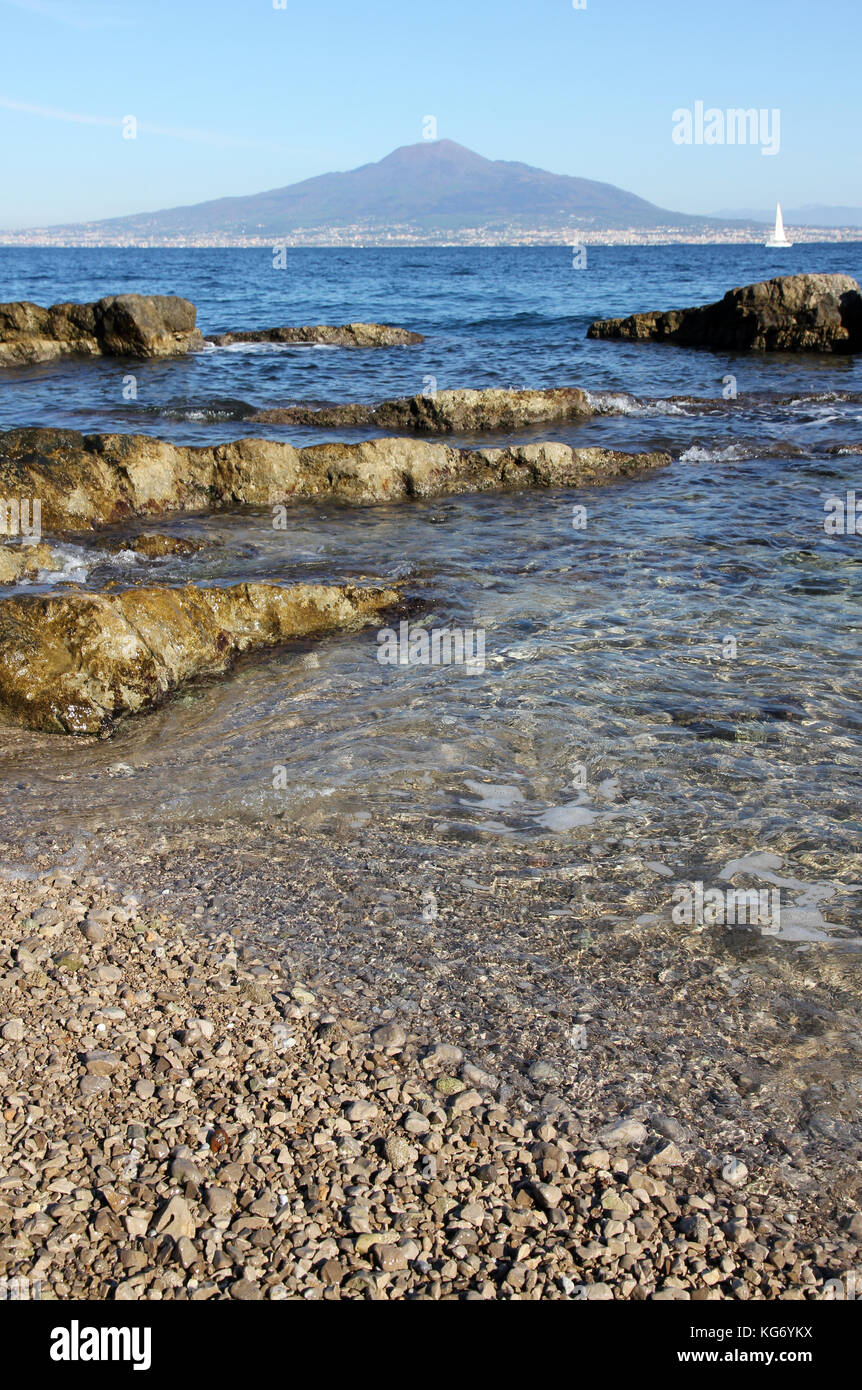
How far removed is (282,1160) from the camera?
3.20 metres

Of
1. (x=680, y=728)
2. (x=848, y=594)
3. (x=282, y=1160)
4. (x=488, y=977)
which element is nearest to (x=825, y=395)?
(x=848, y=594)

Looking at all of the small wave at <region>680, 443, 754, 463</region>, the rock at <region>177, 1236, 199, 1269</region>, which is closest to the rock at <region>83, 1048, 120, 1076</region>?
the rock at <region>177, 1236, 199, 1269</region>

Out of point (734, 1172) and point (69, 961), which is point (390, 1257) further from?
point (69, 961)

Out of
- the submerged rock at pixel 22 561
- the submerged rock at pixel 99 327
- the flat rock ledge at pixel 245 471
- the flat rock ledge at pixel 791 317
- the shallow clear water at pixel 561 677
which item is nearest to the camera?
the shallow clear water at pixel 561 677

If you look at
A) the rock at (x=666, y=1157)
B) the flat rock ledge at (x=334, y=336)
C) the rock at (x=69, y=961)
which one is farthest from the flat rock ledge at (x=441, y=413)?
the rock at (x=666, y=1157)

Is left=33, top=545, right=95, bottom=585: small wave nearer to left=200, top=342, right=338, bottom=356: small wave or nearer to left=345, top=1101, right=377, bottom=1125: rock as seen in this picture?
left=345, top=1101, right=377, bottom=1125: rock

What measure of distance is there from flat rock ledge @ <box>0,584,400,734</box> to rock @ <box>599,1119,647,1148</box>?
4.55 m

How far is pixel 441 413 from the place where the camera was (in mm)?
17656

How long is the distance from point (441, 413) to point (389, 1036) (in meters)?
15.3

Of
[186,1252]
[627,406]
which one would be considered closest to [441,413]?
[627,406]

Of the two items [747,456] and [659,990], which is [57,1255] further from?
[747,456]

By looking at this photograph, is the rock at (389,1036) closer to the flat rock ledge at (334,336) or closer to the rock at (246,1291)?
the rock at (246,1291)

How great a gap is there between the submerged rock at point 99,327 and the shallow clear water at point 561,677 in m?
9.82

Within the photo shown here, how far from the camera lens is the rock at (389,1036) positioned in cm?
379
